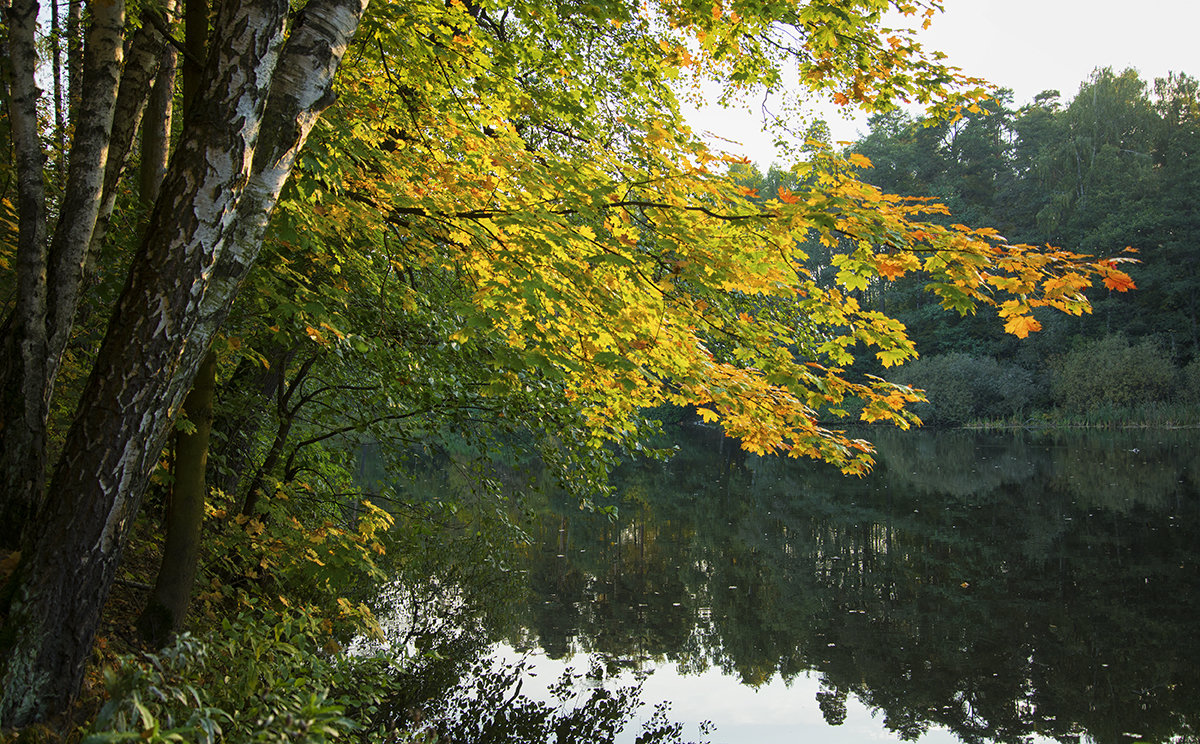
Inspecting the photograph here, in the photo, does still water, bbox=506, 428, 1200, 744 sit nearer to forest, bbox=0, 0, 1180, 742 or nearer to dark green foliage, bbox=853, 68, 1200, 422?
forest, bbox=0, 0, 1180, 742

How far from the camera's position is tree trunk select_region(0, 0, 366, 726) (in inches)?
94.3

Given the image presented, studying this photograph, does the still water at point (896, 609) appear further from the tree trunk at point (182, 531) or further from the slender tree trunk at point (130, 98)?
the slender tree trunk at point (130, 98)

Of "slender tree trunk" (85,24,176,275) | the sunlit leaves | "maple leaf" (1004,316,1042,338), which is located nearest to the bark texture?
"slender tree trunk" (85,24,176,275)

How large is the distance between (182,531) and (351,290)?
163 centimetres

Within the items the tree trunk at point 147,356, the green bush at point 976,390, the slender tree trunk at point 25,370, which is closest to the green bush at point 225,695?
the tree trunk at point 147,356

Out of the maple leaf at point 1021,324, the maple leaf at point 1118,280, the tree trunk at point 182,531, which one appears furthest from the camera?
the tree trunk at point 182,531

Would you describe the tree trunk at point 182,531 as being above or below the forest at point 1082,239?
below

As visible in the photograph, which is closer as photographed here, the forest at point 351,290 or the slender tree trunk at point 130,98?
the forest at point 351,290

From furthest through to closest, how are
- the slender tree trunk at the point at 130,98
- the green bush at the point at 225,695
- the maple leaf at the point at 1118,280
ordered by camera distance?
the slender tree trunk at the point at 130,98
the maple leaf at the point at 1118,280
the green bush at the point at 225,695

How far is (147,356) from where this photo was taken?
2.39 m

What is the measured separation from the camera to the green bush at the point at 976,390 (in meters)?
35.5

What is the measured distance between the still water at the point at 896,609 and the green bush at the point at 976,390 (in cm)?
1832

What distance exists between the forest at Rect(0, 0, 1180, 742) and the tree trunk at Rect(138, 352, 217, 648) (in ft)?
0.05

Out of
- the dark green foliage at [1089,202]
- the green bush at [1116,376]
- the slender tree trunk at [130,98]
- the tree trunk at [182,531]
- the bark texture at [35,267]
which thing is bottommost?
the tree trunk at [182,531]
